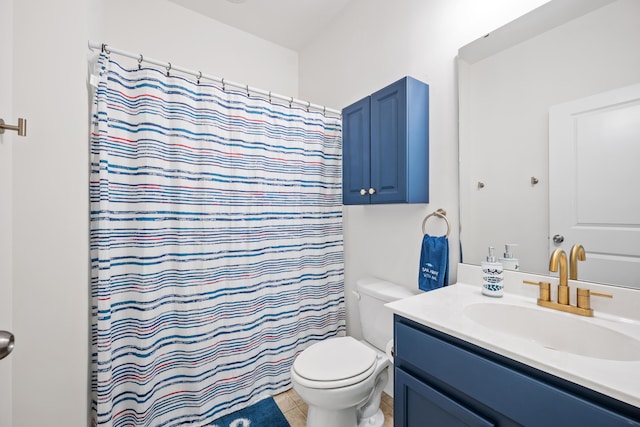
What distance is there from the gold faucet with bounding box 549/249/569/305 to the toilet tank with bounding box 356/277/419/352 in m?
0.67

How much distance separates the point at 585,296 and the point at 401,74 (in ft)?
4.64

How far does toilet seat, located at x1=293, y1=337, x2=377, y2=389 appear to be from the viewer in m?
1.20

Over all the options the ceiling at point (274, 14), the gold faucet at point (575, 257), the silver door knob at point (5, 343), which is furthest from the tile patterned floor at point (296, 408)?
the ceiling at point (274, 14)

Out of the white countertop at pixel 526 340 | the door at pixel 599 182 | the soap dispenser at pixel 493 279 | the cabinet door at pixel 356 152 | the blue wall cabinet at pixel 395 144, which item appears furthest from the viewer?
the cabinet door at pixel 356 152

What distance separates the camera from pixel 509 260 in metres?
1.18

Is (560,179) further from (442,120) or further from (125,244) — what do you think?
(125,244)

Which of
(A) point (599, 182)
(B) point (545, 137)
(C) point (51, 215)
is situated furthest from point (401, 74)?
(C) point (51, 215)

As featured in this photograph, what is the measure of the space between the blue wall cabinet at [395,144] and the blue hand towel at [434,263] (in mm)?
238

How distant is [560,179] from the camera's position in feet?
3.47

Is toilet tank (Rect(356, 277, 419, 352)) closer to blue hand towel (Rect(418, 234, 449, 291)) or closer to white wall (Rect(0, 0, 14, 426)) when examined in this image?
blue hand towel (Rect(418, 234, 449, 291))

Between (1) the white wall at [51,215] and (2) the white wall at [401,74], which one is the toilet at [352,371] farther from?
(1) the white wall at [51,215]

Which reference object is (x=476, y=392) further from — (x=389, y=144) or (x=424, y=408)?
(x=389, y=144)

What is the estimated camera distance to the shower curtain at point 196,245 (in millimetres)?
1292

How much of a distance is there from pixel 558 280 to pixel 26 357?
204cm
